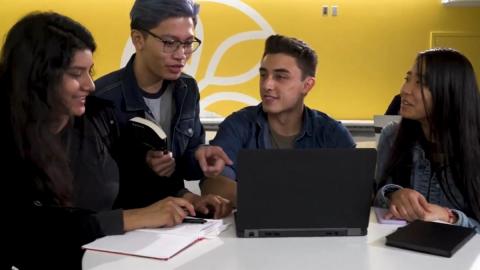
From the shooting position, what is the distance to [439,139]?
1.91 meters

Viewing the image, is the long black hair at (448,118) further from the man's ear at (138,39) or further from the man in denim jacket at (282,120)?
the man's ear at (138,39)

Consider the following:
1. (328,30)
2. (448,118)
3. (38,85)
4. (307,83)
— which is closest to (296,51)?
(307,83)

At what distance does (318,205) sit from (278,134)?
0.82 meters

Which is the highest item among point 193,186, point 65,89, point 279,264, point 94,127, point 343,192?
point 65,89

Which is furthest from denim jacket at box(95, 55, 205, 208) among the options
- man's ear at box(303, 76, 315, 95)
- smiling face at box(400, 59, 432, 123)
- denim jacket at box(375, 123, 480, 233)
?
smiling face at box(400, 59, 432, 123)

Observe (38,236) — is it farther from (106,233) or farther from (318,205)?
(318,205)

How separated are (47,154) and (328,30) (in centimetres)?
276

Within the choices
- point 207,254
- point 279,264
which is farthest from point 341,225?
point 207,254

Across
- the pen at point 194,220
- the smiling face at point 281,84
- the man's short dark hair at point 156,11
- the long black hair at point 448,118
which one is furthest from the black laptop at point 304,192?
the man's short dark hair at point 156,11

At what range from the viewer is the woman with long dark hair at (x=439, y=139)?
5.85ft

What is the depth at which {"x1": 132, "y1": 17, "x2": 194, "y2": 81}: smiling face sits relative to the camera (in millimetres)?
2047

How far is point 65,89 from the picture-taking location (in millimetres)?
1613

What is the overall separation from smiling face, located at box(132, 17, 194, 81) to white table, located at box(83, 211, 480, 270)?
884 millimetres

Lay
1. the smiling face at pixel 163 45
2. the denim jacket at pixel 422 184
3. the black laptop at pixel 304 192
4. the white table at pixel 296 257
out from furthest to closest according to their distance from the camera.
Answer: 1. the smiling face at pixel 163 45
2. the denim jacket at pixel 422 184
3. the black laptop at pixel 304 192
4. the white table at pixel 296 257
